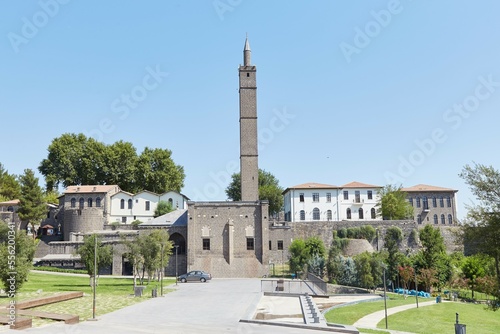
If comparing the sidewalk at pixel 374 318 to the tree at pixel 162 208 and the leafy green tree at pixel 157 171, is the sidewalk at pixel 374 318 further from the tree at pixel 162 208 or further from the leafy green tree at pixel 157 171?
the leafy green tree at pixel 157 171

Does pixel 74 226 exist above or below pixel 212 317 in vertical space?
above

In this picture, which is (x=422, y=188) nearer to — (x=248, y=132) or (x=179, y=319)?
(x=248, y=132)

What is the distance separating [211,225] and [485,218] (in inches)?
1214

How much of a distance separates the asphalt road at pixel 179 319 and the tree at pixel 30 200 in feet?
119

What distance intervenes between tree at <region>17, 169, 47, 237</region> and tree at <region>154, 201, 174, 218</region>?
13.4 metres

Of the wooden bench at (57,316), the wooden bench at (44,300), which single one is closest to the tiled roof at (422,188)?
the wooden bench at (44,300)

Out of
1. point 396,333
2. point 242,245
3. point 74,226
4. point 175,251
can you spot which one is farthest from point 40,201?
point 396,333

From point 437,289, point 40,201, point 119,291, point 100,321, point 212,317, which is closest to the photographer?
point 100,321

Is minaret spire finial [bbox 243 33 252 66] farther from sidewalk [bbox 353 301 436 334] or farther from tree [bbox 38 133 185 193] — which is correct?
sidewalk [bbox 353 301 436 334]

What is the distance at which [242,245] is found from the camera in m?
42.7

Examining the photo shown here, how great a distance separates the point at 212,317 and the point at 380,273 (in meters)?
22.1

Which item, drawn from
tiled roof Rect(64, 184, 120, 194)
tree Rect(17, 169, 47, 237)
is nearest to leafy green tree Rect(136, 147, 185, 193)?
tiled roof Rect(64, 184, 120, 194)

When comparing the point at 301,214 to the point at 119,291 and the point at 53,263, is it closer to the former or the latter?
the point at 53,263

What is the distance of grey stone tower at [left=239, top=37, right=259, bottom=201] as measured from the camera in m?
45.9
